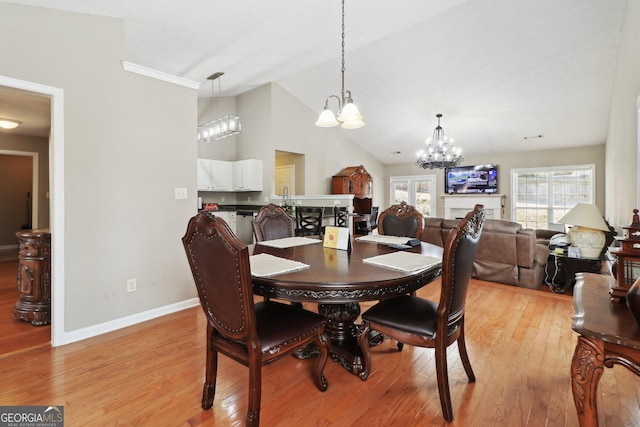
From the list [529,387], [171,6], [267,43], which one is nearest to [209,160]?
[267,43]

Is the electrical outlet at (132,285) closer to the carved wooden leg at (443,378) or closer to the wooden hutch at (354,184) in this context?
the carved wooden leg at (443,378)

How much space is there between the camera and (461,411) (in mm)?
1617

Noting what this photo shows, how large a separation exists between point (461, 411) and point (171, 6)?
3.71 metres

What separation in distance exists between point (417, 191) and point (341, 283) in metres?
8.48

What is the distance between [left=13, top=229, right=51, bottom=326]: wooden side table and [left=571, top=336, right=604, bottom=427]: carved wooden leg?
12.1ft

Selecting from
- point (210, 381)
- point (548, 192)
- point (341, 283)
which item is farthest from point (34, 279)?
point (548, 192)

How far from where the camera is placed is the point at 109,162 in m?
2.65

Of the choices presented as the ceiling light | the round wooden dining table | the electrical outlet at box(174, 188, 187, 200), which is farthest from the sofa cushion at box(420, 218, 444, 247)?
the ceiling light

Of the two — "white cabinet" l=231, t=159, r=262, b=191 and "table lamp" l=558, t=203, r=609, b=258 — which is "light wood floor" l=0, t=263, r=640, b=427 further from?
"white cabinet" l=231, t=159, r=262, b=191

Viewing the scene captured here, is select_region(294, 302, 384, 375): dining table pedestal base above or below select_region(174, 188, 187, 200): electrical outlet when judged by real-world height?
below

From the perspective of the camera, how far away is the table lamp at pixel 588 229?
3326mm

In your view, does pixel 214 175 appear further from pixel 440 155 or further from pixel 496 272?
pixel 496 272

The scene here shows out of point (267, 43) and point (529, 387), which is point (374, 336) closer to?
point (529, 387)

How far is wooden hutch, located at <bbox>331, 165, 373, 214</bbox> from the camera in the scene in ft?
24.6
